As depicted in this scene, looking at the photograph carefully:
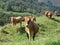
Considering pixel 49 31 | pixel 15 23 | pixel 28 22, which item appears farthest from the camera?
pixel 15 23

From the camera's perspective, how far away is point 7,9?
616 feet

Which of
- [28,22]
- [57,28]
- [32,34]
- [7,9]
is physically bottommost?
[7,9]

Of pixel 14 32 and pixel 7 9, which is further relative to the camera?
pixel 7 9

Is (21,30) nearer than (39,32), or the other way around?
(39,32)

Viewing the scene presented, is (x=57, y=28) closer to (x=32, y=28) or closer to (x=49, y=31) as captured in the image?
(x=49, y=31)

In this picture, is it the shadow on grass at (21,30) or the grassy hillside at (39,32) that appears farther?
the shadow on grass at (21,30)

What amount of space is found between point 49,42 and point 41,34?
1527 centimetres

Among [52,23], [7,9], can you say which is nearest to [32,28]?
[52,23]

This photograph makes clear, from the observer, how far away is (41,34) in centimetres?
2539

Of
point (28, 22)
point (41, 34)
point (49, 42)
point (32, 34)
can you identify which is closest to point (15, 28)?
point (41, 34)

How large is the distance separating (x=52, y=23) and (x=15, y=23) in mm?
4975

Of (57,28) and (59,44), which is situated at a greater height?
(59,44)

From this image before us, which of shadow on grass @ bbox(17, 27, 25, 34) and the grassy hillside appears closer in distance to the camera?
the grassy hillside

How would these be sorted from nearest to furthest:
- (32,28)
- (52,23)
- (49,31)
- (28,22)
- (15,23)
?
(28,22), (32,28), (49,31), (15,23), (52,23)
